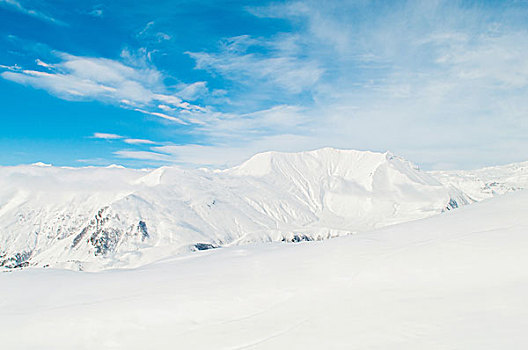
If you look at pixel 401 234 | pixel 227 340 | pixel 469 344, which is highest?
pixel 401 234

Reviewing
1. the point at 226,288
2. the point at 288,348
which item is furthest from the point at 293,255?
the point at 288,348

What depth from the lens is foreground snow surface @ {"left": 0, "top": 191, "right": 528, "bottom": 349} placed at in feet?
23.4

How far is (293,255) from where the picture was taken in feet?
47.6

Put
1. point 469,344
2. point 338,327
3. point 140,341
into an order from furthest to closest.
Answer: point 140,341 < point 338,327 < point 469,344

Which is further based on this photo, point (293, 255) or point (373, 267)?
point (293, 255)

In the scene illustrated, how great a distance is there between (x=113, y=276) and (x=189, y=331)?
7.62 meters

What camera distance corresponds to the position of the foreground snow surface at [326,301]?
23.4 ft

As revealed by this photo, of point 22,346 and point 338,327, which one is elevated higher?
point 338,327

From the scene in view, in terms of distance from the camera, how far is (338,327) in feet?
25.0

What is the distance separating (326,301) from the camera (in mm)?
9086

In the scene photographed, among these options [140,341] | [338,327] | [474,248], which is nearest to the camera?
[338,327]

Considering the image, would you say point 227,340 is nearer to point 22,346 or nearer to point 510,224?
point 22,346

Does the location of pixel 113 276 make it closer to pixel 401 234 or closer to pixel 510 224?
pixel 401 234

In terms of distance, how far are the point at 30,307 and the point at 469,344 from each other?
488 inches
